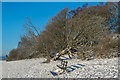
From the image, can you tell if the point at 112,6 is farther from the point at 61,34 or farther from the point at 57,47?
the point at 57,47

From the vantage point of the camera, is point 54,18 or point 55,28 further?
point 54,18

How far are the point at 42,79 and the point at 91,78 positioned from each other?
4.78 ft

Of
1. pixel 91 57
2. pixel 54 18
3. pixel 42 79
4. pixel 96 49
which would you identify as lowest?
pixel 42 79

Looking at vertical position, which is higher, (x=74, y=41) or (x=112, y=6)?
(x=112, y=6)

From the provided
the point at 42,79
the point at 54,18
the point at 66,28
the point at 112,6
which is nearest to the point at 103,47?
the point at 66,28

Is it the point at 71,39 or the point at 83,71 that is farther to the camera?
the point at 71,39

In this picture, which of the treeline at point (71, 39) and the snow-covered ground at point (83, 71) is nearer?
the snow-covered ground at point (83, 71)

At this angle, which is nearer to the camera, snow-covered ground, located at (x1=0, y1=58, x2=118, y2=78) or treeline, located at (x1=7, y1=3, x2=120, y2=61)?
snow-covered ground, located at (x1=0, y1=58, x2=118, y2=78)

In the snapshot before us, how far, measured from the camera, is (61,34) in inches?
323

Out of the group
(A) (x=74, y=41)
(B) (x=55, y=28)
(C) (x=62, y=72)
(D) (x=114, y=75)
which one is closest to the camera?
(D) (x=114, y=75)

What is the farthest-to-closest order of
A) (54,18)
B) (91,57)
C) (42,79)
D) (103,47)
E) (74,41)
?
1. (54,18)
2. (74,41)
3. (91,57)
4. (103,47)
5. (42,79)

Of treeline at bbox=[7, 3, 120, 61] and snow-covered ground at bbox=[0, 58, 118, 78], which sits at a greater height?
treeline at bbox=[7, 3, 120, 61]

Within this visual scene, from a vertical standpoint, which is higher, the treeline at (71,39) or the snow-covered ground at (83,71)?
the treeline at (71,39)

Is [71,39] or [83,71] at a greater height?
[71,39]
